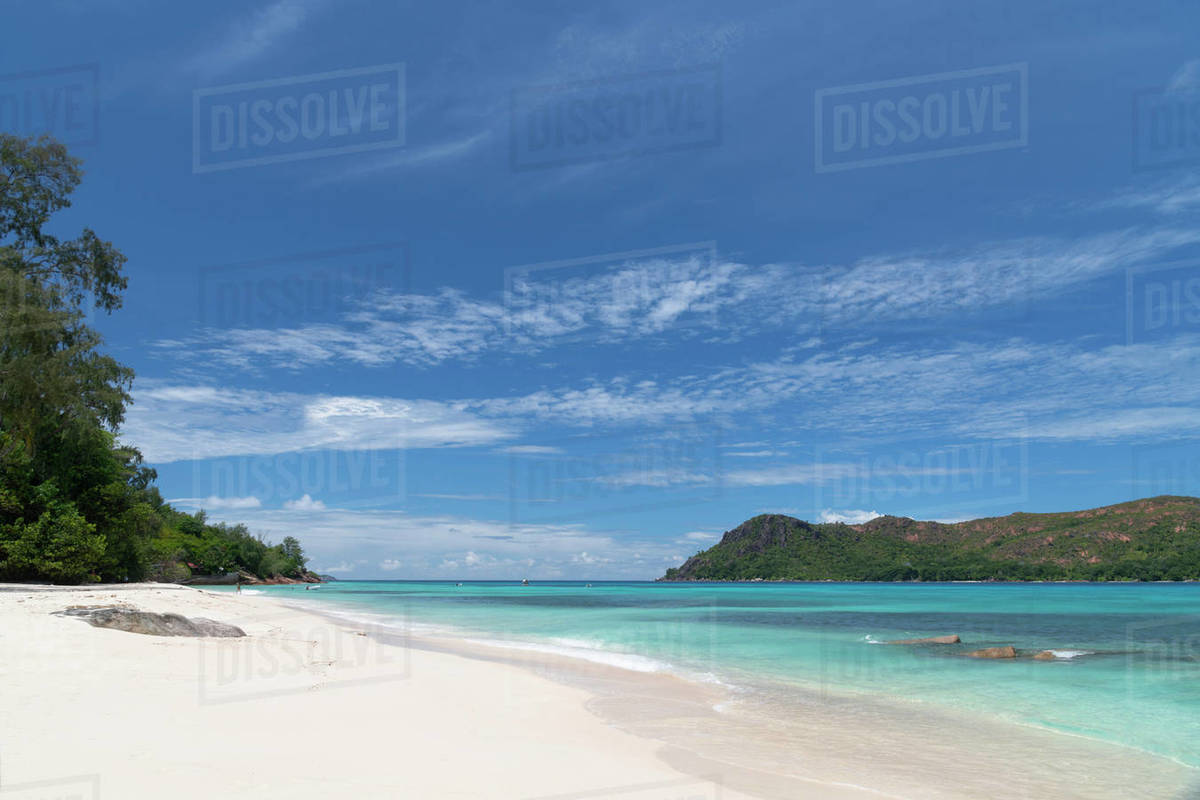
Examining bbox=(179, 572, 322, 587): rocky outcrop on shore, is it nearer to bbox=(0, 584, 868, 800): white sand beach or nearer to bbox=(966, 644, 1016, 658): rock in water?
bbox=(0, 584, 868, 800): white sand beach

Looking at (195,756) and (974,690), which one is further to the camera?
(974,690)

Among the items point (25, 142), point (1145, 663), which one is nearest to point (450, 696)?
point (1145, 663)

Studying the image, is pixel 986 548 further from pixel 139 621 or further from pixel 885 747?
pixel 139 621

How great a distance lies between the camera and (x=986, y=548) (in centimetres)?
15825

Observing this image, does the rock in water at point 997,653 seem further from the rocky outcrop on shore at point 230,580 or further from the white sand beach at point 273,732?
the rocky outcrop on shore at point 230,580

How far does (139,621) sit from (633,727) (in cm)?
1177

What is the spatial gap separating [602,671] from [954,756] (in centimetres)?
962

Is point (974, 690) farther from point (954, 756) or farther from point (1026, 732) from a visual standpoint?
point (954, 756)

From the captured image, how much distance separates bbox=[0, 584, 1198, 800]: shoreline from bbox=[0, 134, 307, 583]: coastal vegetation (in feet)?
39.4

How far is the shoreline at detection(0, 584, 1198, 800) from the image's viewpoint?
7875 millimetres

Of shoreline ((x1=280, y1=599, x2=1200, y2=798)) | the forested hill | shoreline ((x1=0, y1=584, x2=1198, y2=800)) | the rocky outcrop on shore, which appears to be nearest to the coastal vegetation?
shoreline ((x1=0, y1=584, x2=1198, y2=800))

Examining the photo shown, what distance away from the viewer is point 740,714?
1238 centimetres

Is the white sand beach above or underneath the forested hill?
above

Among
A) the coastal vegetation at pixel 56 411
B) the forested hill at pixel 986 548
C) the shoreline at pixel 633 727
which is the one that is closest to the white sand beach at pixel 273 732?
the shoreline at pixel 633 727
